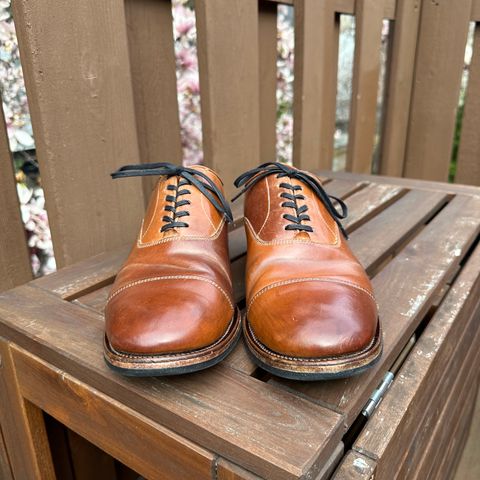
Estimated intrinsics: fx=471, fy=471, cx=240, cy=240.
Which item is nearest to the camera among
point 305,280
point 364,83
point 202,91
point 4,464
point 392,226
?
point 305,280

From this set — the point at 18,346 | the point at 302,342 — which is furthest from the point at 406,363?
the point at 18,346

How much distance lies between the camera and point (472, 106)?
203 cm

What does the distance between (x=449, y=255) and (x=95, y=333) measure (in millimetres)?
717

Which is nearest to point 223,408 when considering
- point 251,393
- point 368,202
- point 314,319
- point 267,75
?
point 251,393

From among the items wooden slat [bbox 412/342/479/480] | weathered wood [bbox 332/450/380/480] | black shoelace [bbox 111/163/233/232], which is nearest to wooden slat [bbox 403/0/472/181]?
wooden slat [bbox 412/342/479/480]

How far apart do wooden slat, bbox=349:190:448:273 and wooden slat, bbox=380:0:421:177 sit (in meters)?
0.77

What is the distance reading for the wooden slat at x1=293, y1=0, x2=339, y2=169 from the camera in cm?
151

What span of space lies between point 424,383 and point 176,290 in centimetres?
37

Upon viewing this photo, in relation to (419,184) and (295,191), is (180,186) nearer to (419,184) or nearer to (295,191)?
(295,191)

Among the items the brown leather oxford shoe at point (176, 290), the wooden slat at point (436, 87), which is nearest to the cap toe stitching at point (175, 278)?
the brown leather oxford shoe at point (176, 290)

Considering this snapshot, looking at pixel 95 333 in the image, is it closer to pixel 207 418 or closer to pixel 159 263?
pixel 159 263

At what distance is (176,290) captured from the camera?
1.91 ft

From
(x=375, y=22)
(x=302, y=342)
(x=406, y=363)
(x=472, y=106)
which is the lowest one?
(x=406, y=363)

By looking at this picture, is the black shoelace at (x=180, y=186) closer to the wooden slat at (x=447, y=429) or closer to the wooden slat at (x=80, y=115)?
the wooden slat at (x=80, y=115)
